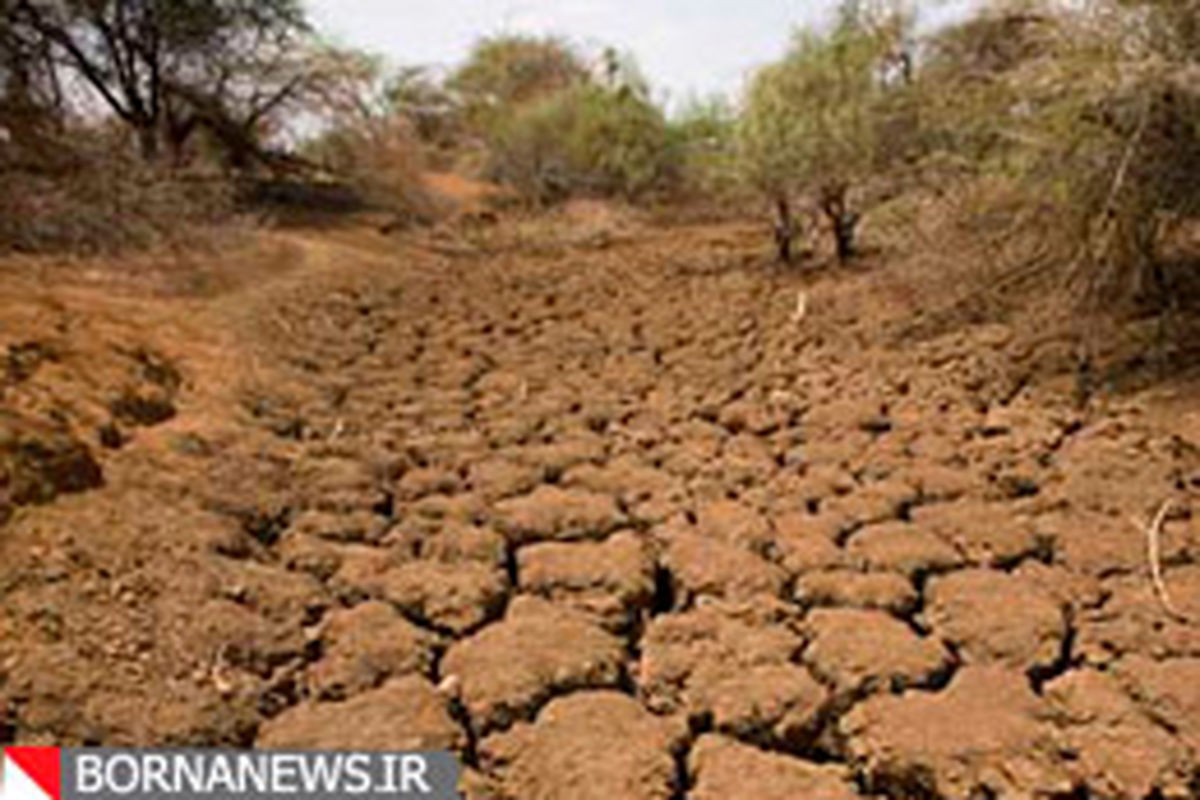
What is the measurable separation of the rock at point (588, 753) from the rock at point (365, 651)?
28 cm

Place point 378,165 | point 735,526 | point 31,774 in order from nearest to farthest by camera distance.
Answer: point 31,774
point 735,526
point 378,165

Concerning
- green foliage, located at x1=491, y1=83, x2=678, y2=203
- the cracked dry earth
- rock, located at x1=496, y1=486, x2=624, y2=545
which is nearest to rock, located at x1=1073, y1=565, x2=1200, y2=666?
the cracked dry earth

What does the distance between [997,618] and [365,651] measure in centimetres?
120

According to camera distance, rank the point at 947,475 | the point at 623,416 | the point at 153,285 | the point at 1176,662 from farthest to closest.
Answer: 1. the point at 153,285
2. the point at 623,416
3. the point at 947,475
4. the point at 1176,662

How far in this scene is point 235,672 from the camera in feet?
5.87

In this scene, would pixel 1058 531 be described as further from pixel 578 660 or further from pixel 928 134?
pixel 928 134

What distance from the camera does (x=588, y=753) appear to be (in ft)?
5.36

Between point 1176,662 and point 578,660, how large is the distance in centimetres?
105

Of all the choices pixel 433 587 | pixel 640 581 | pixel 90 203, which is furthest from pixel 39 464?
pixel 90 203

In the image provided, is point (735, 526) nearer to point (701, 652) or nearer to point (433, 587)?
point (701, 652)

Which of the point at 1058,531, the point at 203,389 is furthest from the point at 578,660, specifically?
the point at 203,389

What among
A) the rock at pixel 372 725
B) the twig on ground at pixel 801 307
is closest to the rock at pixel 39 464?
the rock at pixel 372 725

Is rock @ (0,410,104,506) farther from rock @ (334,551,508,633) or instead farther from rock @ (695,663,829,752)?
rock @ (695,663,829,752)

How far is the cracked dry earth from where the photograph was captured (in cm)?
164
